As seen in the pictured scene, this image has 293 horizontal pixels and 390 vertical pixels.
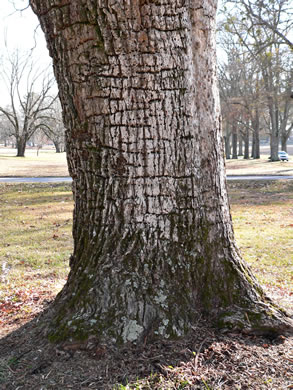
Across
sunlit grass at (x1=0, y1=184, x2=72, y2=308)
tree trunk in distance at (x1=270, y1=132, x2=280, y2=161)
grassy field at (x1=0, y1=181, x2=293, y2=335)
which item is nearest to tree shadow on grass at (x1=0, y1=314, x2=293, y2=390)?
grassy field at (x1=0, y1=181, x2=293, y2=335)

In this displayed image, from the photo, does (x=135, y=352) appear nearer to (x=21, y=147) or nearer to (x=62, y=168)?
(x=62, y=168)

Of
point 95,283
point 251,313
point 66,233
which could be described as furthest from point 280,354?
point 66,233

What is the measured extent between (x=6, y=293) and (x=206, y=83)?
137 inches

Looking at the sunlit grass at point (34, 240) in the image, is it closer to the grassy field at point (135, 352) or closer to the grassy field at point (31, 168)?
the grassy field at point (135, 352)

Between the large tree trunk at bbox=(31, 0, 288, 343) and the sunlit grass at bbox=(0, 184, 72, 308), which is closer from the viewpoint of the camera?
the large tree trunk at bbox=(31, 0, 288, 343)

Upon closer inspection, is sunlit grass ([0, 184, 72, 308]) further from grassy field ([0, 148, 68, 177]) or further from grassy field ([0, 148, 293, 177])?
grassy field ([0, 148, 293, 177])

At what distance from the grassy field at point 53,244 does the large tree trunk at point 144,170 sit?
46.9 inches

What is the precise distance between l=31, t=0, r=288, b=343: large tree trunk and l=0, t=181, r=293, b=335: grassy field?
3.91 feet

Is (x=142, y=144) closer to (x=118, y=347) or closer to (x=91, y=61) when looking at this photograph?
(x=91, y=61)

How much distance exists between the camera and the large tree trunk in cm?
259

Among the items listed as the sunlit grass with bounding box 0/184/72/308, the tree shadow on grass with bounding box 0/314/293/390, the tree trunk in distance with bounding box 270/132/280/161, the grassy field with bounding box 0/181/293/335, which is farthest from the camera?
the tree trunk in distance with bounding box 270/132/280/161

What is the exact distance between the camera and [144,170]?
2.66 meters

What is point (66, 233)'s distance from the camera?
836cm

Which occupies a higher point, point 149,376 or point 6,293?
point 149,376
